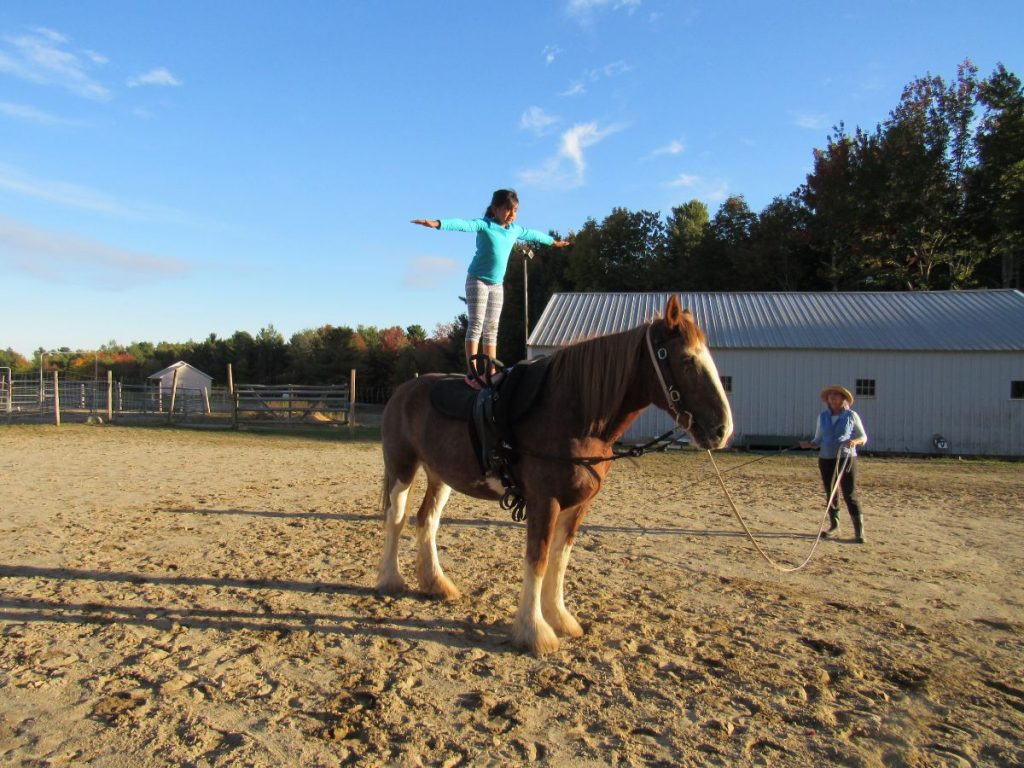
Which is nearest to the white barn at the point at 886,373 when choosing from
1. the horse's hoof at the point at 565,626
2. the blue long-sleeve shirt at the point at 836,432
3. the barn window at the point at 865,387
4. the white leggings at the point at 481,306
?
the barn window at the point at 865,387

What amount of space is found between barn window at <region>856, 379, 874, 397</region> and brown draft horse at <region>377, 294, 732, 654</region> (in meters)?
19.5

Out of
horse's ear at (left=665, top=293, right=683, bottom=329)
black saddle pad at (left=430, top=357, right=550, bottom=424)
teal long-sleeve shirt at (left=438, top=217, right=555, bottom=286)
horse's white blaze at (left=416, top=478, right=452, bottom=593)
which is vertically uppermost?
teal long-sleeve shirt at (left=438, top=217, right=555, bottom=286)

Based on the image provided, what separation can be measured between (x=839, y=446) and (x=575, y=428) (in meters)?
5.19

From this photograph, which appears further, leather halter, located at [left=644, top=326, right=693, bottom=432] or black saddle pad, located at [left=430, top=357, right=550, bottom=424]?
black saddle pad, located at [left=430, top=357, right=550, bottom=424]

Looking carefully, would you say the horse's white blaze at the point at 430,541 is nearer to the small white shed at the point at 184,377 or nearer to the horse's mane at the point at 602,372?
the horse's mane at the point at 602,372

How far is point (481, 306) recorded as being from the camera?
475 cm

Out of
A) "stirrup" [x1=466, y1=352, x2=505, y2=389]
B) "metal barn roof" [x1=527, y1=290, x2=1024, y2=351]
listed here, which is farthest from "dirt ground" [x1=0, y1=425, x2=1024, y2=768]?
"metal barn roof" [x1=527, y1=290, x2=1024, y2=351]

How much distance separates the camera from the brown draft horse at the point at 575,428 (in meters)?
3.62

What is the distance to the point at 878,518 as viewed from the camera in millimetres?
8734

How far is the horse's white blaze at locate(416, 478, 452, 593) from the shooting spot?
512 centimetres

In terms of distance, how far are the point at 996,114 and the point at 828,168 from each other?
8.05 m

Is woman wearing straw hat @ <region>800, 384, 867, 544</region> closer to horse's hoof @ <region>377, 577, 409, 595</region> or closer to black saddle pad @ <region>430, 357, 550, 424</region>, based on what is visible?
black saddle pad @ <region>430, 357, 550, 424</region>

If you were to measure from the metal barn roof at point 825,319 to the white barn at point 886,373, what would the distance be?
0.21 feet

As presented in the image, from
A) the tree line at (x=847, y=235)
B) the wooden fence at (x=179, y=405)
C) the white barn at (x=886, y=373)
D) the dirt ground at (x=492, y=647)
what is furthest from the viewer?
the tree line at (x=847, y=235)
